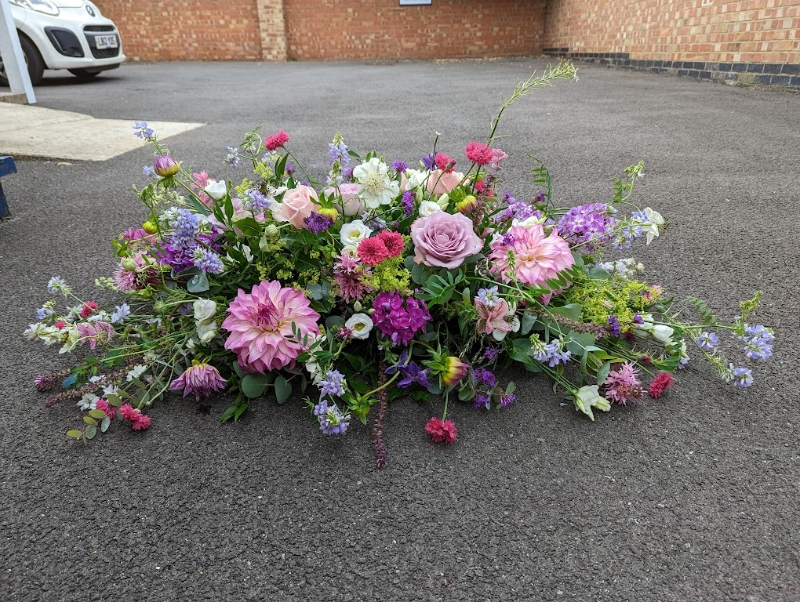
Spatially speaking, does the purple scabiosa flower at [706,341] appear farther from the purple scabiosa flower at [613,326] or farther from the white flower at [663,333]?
the purple scabiosa flower at [613,326]

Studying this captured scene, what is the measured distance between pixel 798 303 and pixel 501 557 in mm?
1951

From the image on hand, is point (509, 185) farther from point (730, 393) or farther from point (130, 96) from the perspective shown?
point (130, 96)

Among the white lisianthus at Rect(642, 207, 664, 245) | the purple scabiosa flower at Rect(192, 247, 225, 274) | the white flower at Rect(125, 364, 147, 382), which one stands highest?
the white lisianthus at Rect(642, 207, 664, 245)

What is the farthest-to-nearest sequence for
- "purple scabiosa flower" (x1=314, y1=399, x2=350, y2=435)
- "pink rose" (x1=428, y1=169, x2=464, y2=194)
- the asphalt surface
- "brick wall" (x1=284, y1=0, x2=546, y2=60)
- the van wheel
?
"brick wall" (x1=284, y1=0, x2=546, y2=60), the van wheel, "pink rose" (x1=428, y1=169, x2=464, y2=194), "purple scabiosa flower" (x1=314, y1=399, x2=350, y2=435), the asphalt surface

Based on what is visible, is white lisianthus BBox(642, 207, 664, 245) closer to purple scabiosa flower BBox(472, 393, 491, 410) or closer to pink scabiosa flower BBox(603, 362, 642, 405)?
pink scabiosa flower BBox(603, 362, 642, 405)

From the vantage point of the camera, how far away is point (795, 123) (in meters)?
5.85

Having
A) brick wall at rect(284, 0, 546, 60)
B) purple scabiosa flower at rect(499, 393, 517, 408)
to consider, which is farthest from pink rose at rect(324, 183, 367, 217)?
brick wall at rect(284, 0, 546, 60)

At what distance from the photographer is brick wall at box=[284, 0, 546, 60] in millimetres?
17438

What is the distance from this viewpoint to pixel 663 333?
197cm

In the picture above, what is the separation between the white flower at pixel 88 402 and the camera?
5.90 ft

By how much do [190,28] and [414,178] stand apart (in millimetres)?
19084

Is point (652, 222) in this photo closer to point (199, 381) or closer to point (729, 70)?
point (199, 381)

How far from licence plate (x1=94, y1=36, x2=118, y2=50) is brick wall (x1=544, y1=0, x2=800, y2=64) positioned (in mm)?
10634

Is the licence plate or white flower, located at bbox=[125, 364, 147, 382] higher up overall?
the licence plate
